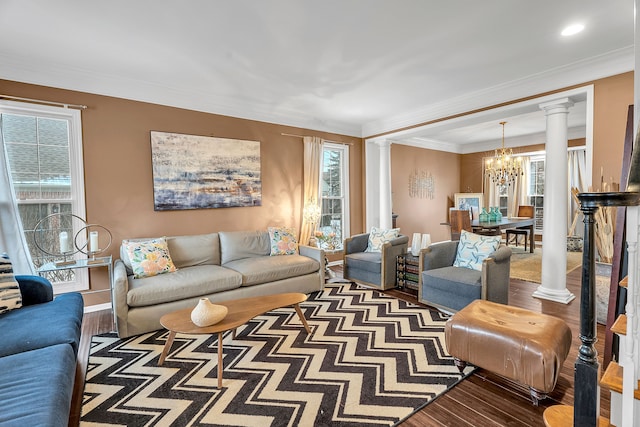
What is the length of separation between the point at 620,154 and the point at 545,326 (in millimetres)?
2301

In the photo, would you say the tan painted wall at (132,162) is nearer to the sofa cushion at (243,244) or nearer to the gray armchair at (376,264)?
the sofa cushion at (243,244)

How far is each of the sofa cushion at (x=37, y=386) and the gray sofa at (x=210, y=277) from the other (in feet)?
3.63

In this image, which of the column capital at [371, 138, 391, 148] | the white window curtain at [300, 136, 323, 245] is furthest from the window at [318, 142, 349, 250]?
the column capital at [371, 138, 391, 148]

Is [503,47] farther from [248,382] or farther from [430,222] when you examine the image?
[430,222]

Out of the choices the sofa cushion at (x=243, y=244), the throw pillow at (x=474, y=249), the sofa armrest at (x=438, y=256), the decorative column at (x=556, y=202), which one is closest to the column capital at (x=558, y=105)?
the decorative column at (x=556, y=202)

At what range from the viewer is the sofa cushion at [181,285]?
2.85m

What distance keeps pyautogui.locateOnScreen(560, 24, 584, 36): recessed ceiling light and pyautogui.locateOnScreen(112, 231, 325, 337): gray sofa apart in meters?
3.36

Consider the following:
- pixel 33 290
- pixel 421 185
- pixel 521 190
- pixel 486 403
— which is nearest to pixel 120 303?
pixel 33 290

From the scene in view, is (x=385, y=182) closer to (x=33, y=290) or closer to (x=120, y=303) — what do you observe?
(x=120, y=303)

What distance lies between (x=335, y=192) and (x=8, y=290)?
4.42 metres

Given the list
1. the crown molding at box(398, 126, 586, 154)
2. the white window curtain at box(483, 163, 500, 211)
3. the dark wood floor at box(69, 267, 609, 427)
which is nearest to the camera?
the dark wood floor at box(69, 267, 609, 427)

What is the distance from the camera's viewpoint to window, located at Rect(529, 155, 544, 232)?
7457 mm

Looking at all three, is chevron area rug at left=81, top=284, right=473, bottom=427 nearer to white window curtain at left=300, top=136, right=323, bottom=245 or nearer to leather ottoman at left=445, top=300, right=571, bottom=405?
leather ottoman at left=445, top=300, right=571, bottom=405

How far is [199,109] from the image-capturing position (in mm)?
4078
